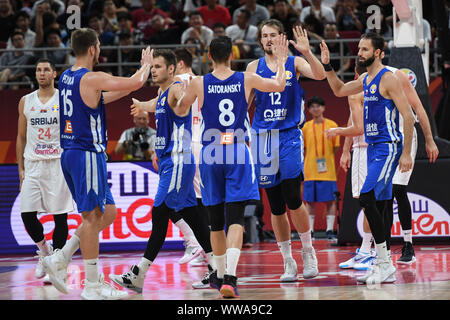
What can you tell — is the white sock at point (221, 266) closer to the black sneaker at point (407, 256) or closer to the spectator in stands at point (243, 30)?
the black sneaker at point (407, 256)

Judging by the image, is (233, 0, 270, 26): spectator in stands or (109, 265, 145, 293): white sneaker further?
(233, 0, 270, 26): spectator in stands

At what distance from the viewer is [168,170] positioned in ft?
22.0

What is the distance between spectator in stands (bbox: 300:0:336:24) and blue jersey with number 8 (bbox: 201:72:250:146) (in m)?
8.86

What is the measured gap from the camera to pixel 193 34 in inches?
553

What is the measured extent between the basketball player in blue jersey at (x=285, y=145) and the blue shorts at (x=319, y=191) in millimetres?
5218

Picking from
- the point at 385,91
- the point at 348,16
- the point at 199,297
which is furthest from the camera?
the point at 348,16

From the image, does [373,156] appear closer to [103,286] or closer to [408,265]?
[408,265]

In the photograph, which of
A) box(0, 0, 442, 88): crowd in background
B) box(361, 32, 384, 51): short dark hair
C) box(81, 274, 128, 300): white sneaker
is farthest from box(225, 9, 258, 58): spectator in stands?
box(81, 274, 128, 300): white sneaker

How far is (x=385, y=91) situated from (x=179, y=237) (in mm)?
4750

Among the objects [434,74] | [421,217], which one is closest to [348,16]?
[434,74]

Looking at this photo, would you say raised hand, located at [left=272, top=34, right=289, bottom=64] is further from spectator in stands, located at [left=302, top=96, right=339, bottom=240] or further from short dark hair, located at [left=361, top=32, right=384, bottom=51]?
spectator in stands, located at [left=302, top=96, right=339, bottom=240]

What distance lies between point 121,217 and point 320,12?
6729 mm

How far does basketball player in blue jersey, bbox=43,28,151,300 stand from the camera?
20.2ft

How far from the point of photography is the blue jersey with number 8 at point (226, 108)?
6230 mm
